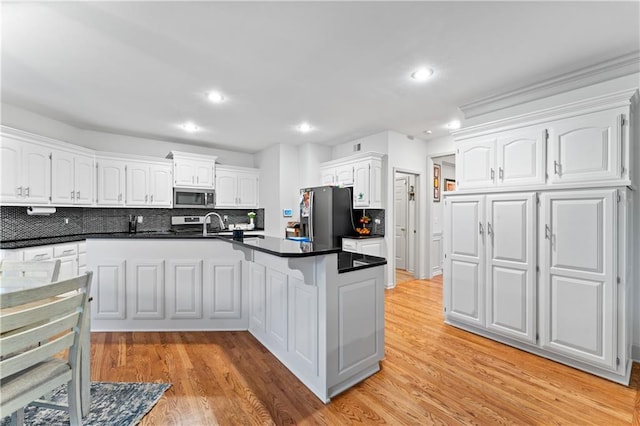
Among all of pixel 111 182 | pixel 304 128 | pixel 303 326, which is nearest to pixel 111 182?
pixel 111 182

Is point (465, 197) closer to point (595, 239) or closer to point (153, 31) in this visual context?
point (595, 239)

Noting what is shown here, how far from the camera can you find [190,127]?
445cm

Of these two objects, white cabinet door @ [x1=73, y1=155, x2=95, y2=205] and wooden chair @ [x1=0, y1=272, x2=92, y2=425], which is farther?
white cabinet door @ [x1=73, y1=155, x2=95, y2=205]

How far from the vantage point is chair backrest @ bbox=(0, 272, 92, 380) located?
1150 mm

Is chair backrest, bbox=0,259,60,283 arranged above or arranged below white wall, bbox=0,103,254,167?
below

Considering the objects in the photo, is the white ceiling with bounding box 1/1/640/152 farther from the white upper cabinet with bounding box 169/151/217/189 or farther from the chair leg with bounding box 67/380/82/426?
the chair leg with bounding box 67/380/82/426

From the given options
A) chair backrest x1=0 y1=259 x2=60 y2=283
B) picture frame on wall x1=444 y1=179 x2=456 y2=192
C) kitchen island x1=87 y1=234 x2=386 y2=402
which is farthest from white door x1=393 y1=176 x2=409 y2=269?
chair backrest x1=0 y1=259 x2=60 y2=283

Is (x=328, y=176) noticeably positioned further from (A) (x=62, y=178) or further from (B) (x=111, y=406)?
(B) (x=111, y=406)

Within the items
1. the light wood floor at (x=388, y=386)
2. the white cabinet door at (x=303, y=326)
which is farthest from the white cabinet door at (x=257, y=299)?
the white cabinet door at (x=303, y=326)

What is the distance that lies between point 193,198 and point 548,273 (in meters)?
5.35

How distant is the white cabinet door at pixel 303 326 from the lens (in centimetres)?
203

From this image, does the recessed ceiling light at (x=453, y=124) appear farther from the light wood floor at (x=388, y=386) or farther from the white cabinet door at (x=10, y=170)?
the white cabinet door at (x=10, y=170)

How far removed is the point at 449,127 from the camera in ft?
14.4

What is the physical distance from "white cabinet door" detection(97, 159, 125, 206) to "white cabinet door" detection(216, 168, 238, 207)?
1.57 meters
